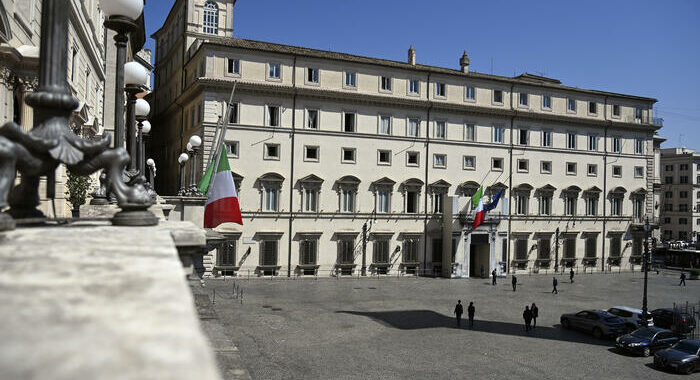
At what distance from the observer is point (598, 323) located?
24.0 meters

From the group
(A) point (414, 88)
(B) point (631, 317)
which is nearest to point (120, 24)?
(B) point (631, 317)

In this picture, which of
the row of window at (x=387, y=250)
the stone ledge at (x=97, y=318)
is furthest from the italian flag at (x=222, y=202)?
the row of window at (x=387, y=250)

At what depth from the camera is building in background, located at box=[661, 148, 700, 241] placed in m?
96.2

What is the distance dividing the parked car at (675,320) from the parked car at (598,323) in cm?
394

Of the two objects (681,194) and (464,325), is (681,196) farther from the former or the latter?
(464,325)

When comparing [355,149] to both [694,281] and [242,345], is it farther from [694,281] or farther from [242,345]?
[694,281]

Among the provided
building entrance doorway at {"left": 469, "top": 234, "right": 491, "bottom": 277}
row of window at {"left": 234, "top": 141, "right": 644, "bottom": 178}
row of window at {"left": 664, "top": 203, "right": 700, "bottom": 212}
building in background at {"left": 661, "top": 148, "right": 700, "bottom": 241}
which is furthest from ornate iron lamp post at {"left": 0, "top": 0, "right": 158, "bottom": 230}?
row of window at {"left": 664, "top": 203, "right": 700, "bottom": 212}

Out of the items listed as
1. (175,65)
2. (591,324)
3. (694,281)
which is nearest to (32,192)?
(591,324)

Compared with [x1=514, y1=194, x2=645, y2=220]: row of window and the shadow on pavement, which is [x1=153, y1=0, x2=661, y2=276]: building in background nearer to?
[x1=514, y1=194, x2=645, y2=220]: row of window

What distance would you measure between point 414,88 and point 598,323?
84.3 feet

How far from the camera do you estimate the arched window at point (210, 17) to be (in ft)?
148

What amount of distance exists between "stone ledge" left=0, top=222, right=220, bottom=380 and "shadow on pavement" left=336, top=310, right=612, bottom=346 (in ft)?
73.6

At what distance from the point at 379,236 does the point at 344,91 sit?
12.0 meters

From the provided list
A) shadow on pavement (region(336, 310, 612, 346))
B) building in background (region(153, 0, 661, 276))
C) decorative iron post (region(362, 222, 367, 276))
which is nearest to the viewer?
shadow on pavement (region(336, 310, 612, 346))
